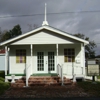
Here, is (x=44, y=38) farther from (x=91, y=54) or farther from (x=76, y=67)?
(x=91, y=54)

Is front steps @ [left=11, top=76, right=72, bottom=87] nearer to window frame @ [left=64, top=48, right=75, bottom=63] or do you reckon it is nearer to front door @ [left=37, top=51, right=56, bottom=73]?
front door @ [left=37, top=51, right=56, bottom=73]

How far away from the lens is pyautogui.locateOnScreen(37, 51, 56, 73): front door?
1684cm

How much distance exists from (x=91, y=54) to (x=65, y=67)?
1503 inches

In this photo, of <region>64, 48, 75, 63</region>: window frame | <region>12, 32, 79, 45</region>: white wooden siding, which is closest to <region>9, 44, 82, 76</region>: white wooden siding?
<region>64, 48, 75, 63</region>: window frame

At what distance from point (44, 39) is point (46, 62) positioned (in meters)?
2.24

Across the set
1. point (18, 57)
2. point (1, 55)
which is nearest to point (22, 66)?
point (18, 57)

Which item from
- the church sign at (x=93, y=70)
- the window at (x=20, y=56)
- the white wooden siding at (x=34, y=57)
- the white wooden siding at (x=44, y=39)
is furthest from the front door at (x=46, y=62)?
the church sign at (x=93, y=70)

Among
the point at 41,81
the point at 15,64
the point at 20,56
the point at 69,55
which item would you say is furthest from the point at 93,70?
the point at 15,64

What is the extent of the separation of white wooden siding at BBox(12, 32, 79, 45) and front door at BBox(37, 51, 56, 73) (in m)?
1.62

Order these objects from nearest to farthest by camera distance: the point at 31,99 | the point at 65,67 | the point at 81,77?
the point at 31,99
the point at 81,77
the point at 65,67

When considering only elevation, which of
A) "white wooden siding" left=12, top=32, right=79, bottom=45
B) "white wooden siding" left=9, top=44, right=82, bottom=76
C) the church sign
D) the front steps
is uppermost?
"white wooden siding" left=12, top=32, right=79, bottom=45

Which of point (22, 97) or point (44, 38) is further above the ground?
point (44, 38)

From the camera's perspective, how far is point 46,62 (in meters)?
16.8

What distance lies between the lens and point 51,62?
1697 centimetres
